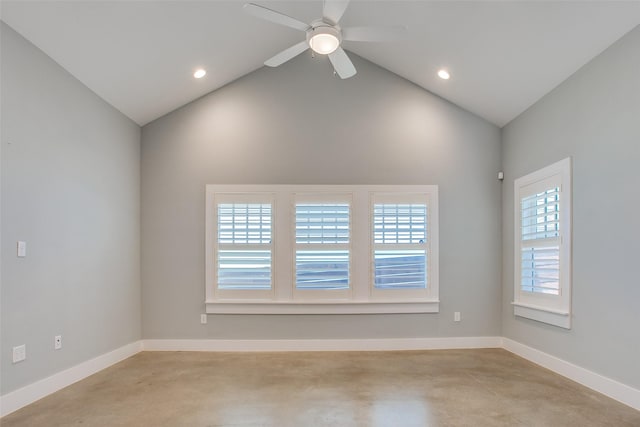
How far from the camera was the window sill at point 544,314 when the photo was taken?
12.1 feet

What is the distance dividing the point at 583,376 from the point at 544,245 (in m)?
1.23

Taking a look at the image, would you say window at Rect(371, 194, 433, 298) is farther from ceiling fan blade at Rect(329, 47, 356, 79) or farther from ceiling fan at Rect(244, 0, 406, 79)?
ceiling fan at Rect(244, 0, 406, 79)

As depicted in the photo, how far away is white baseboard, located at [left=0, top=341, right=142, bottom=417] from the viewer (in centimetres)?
293

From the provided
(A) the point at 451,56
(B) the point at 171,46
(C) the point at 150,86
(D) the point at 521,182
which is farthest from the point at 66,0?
(D) the point at 521,182

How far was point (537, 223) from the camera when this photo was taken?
4145 millimetres

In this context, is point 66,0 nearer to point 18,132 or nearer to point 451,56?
point 18,132

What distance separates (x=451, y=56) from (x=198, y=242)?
3531 mm

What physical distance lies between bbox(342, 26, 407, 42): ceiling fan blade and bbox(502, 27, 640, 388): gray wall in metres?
1.82

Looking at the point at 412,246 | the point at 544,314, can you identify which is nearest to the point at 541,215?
the point at 544,314

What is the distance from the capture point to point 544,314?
156 inches

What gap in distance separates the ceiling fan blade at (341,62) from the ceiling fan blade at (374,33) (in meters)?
0.22

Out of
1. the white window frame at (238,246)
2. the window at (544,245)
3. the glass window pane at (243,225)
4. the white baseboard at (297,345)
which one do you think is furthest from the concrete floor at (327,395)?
the glass window pane at (243,225)

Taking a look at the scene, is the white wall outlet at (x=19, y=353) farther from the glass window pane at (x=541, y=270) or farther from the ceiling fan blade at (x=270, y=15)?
the glass window pane at (x=541, y=270)

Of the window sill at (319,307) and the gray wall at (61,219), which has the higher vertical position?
the gray wall at (61,219)
